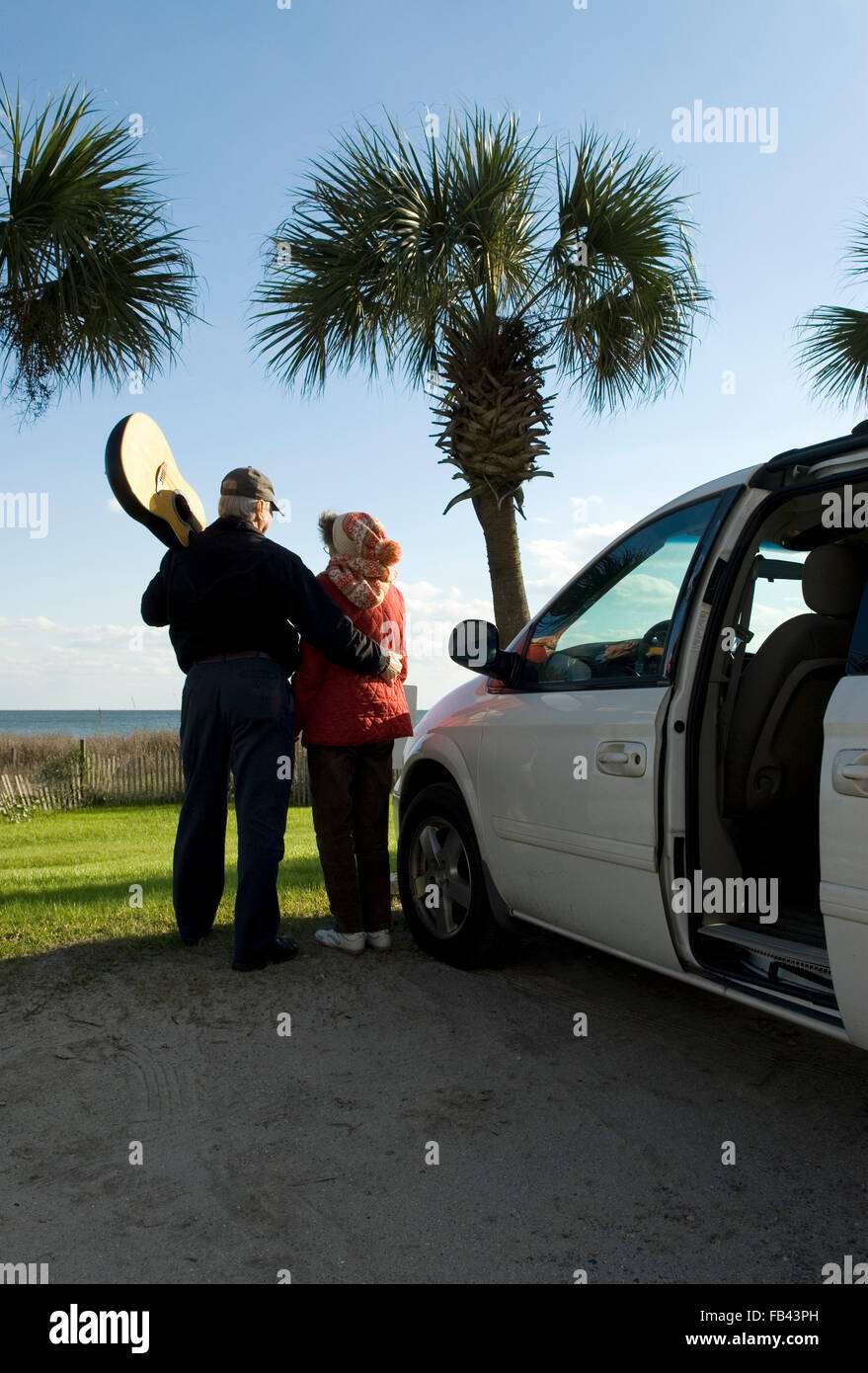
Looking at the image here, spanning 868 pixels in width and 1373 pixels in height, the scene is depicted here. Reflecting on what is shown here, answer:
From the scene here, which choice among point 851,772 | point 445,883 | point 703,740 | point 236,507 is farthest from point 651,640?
point 236,507

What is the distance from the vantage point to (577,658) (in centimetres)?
385

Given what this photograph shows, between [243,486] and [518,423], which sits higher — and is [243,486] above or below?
below

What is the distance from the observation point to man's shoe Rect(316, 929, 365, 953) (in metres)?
4.80

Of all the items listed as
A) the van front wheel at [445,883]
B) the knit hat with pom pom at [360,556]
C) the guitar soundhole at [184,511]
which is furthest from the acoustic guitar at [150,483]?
the van front wheel at [445,883]

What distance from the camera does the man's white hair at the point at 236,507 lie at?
4.60 m

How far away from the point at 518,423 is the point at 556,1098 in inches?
286

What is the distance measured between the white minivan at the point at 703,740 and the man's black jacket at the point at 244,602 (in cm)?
85

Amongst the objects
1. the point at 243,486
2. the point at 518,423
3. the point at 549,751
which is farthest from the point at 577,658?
the point at 518,423

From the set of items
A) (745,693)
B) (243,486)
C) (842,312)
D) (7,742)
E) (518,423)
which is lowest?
(7,742)

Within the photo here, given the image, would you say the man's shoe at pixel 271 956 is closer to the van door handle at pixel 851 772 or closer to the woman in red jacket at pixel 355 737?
the woman in red jacket at pixel 355 737

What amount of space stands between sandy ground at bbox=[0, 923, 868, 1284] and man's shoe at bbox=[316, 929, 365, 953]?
22 centimetres

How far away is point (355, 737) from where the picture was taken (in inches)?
187

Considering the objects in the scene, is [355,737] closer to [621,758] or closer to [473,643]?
[473,643]
